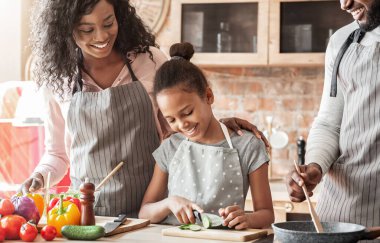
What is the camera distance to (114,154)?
2.19 meters

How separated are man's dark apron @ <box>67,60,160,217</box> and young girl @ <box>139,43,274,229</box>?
8cm

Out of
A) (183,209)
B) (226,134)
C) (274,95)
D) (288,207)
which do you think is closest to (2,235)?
(183,209)

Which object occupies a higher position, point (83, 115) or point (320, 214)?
point (83, 115)

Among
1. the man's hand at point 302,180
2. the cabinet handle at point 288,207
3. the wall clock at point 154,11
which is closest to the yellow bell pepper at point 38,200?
the man's hand at point 302,180

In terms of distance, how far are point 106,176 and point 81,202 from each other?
0.32 metres

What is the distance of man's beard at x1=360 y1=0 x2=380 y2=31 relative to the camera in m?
1.92

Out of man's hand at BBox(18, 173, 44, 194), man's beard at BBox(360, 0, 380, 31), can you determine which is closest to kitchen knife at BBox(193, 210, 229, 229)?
man's hand at BBox(18, 173, 44, 194)

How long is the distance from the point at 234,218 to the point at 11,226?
56 centimetres

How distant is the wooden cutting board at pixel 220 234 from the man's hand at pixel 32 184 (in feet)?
1.58

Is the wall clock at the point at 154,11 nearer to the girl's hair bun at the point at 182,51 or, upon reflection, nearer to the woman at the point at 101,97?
the woman at the point at 101,97

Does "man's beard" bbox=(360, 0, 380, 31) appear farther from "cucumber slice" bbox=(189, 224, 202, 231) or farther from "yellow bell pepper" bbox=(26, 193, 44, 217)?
"yellow bell pepper" bbox=(26, 193, 44, 217)

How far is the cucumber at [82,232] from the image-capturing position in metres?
1.75

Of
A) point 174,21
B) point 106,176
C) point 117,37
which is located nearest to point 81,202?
point 106,176

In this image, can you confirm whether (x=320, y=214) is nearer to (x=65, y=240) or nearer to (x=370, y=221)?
(x=370, y=221)
